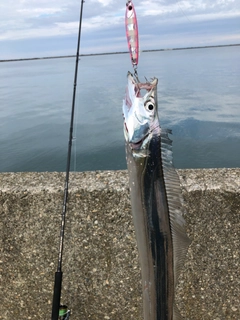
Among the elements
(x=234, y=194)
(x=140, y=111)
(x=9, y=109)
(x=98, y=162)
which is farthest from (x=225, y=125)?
(x=9, y=109)

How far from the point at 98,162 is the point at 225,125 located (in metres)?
7.72

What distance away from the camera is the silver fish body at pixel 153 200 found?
155cm

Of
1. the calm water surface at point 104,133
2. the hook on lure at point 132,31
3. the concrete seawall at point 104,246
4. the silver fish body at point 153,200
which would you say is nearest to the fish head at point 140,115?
the silver fish body at point 153,200

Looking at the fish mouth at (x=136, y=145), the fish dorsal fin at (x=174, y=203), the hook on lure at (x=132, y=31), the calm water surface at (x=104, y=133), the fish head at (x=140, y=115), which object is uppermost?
the hook on lure at (x=132, y=31)

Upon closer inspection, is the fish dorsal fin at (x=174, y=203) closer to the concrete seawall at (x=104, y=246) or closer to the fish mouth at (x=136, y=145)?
the fish mouth at (x=136, y=145)

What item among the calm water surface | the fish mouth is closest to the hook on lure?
the fish mouth

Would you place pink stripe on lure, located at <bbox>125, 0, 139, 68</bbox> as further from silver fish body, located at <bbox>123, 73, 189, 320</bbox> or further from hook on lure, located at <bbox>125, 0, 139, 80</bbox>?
silver fish body, located at <bbox>123, 73, 189, 320</bbox>

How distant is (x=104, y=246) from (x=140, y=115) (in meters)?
1.41

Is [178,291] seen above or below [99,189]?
below

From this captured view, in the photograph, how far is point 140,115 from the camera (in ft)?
5.07

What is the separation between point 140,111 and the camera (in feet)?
5.06

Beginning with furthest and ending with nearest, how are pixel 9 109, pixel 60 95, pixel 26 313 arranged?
pixel 60 95 < pixel 9 109 < pixel 26 313

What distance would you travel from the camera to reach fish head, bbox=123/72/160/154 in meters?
1.54

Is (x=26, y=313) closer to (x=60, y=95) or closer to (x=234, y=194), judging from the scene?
(x=234, y=194)
